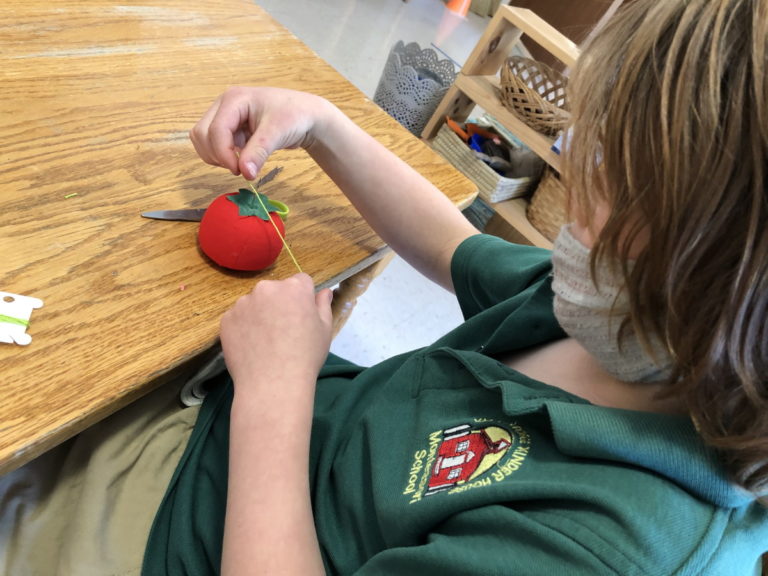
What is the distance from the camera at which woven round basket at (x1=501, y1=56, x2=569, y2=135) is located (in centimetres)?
189

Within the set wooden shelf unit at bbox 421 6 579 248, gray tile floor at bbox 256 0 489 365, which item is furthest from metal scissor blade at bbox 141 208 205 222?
wooden shelf unit at bbox 421 6 579 248

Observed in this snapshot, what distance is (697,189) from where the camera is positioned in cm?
40

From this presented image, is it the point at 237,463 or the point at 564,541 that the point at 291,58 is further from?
the point at 564,541

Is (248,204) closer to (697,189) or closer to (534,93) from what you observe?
(697,189)

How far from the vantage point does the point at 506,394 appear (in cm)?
55

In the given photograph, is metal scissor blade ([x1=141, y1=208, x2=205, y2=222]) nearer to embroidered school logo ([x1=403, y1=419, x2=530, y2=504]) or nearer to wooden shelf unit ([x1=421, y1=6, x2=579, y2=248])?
embroidered school logo ([x1=403, y1=419, x2=530, y2=504])

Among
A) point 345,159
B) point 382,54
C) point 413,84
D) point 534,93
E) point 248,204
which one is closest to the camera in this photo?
point 248,204

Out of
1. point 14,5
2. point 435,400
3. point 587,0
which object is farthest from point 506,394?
point 587,0

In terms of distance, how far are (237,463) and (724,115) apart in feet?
1.70

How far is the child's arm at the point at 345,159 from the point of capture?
0.69 meters

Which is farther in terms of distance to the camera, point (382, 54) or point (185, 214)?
point (382, 54)

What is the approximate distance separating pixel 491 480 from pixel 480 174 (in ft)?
5.61

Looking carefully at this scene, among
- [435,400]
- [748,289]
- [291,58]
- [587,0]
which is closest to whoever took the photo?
[748,289]

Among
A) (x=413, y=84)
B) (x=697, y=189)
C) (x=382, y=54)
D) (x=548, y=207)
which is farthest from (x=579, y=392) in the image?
(x=382, y=54)
